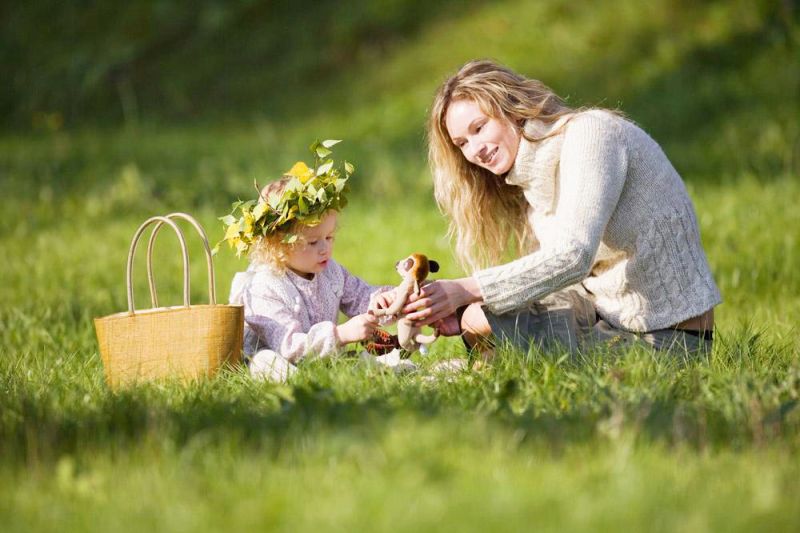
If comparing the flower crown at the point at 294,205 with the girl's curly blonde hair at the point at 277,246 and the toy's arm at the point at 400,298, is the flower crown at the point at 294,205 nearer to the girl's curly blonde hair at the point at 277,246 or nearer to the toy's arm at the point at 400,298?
the girl's curly blonde hair at the point at 277,246

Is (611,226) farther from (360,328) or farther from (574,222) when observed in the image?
(360,328)

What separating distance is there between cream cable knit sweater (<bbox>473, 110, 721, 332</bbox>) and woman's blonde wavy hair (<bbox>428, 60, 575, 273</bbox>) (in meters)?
0.20

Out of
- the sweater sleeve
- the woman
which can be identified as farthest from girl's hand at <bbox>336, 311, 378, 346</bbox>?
the sweater sleeve

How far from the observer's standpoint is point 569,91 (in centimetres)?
1039

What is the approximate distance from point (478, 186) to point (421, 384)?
1.21 metres

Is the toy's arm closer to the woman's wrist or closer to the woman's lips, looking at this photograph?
the woman's wrist

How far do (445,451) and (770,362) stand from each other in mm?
1716

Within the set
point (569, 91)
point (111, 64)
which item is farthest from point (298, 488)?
point (111, 64)

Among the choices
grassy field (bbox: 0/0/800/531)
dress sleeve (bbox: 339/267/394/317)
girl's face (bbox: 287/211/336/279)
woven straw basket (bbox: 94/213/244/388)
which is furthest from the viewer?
dress sleeve (bbox: 339/267/394/317)

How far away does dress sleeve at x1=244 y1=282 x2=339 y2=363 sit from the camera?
417 centimetres

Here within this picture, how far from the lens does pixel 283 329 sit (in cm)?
432

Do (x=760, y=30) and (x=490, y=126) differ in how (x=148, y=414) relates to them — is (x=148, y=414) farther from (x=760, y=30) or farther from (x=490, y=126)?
(x=760, y=30)

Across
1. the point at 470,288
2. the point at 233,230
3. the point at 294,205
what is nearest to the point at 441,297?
the point at 470,288

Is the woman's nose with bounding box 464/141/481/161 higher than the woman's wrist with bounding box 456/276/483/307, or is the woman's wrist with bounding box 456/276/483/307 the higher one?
the woman's nose with bounding box 464/141/481/161
